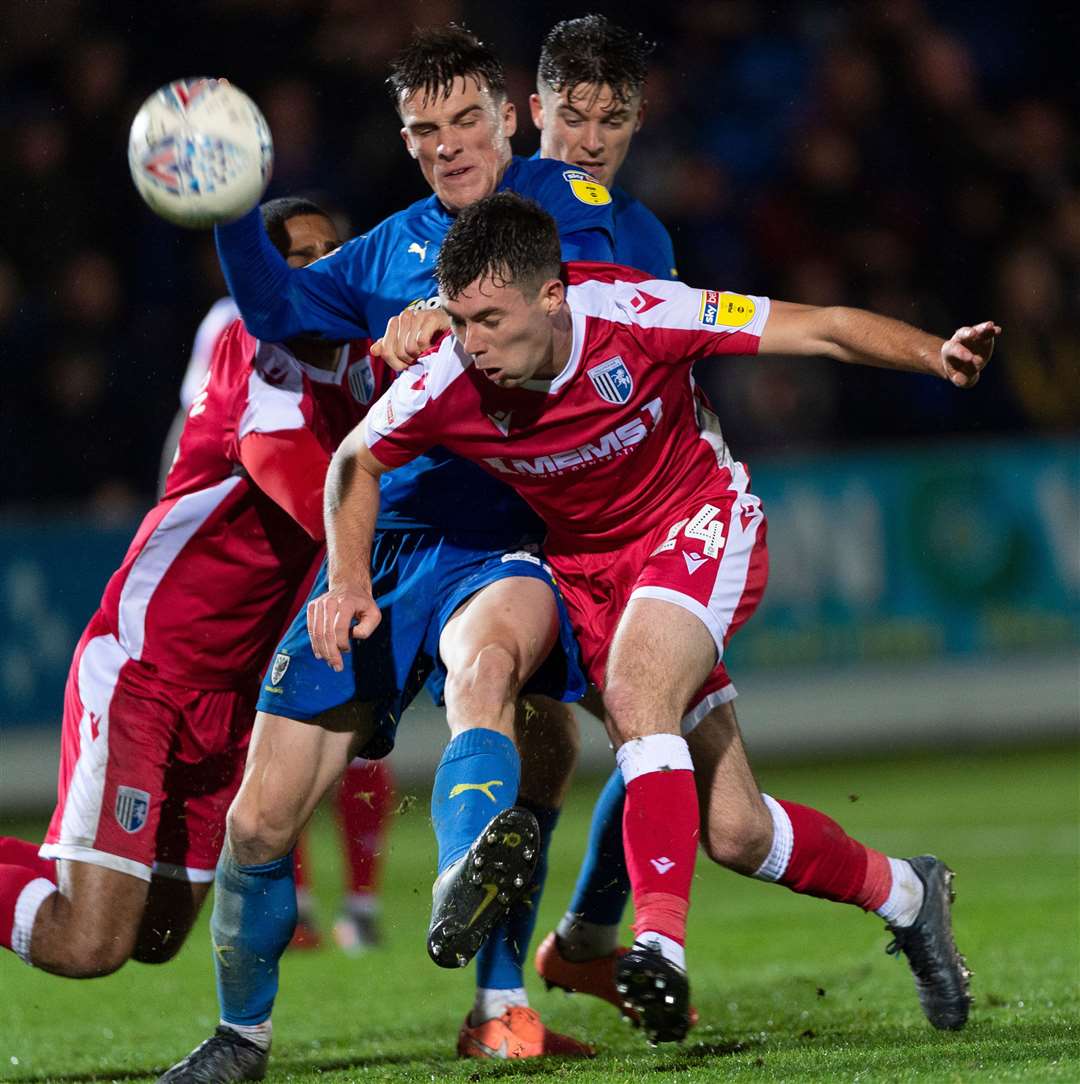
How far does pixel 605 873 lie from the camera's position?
5.40 metres

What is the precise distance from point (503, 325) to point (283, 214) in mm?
1561

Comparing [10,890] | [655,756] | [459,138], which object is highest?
[459,138]

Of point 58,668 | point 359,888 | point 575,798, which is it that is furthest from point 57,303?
point 359,888

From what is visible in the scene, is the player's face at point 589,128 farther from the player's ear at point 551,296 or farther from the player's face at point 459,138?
the player's ear at point 551,296

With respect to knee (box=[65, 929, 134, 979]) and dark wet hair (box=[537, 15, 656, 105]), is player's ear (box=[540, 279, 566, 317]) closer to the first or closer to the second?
dark wet hair (box=[537, 15, 656, 105])

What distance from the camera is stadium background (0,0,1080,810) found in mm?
11227

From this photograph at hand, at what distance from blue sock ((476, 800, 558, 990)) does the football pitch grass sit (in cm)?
25

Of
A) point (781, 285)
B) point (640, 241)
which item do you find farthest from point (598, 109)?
point (781, 285)

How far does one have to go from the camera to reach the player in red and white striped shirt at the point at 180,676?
5.09 meters

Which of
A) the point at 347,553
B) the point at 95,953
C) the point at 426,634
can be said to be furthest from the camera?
the point at 95,953

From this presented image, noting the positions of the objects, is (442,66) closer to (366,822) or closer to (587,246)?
(587,246)

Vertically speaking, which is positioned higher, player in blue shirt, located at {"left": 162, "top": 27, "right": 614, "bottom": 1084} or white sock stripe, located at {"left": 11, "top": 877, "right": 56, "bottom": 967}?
player in blue shirt, located at {"left": 162, "top": 27, "right": 614, "bottom": 1084}

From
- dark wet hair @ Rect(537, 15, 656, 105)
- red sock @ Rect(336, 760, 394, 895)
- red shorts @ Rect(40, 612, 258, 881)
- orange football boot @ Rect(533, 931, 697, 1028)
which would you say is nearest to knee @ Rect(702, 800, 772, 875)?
orange football boot @ Rect(533, 931, 697, 1028)

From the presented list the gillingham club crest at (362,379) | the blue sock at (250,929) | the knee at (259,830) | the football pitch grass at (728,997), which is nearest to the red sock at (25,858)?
the football pitch grass at (728,997)
